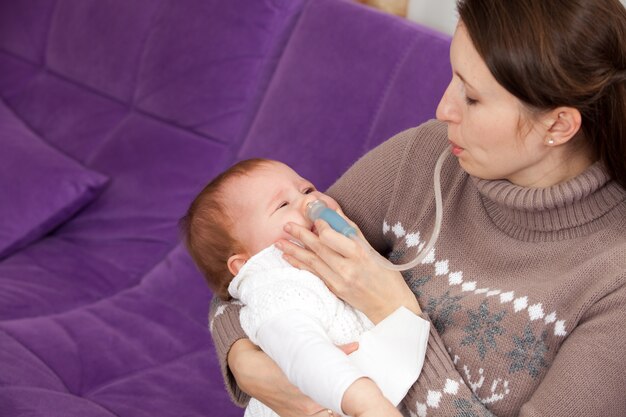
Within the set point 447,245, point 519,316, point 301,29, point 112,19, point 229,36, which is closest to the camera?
point 519,316

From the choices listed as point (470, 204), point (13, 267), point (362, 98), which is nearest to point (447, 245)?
point (470, 204)

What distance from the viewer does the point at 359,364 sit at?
4.78 feet

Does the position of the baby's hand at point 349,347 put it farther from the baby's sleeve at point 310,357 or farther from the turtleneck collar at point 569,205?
the turtleneck collar at point 569,205

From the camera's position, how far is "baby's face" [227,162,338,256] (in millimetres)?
1634

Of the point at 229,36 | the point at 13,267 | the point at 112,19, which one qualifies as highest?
the point at 229,36

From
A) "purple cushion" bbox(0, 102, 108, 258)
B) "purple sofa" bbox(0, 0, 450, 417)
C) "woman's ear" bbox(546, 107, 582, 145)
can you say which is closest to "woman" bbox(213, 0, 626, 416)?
"woman's ear" bbox(546, 107, 582, 145)

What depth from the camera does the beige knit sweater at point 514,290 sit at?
4.33ft

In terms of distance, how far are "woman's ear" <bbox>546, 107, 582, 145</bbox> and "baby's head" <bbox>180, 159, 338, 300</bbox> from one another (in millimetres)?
443

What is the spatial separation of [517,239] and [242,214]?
492 millimetres

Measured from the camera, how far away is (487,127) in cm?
142

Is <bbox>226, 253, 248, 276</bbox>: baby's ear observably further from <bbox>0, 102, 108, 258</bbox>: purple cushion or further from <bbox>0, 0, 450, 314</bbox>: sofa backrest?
<bbox>0, 102, 108, 258</bbox>: purple cushion

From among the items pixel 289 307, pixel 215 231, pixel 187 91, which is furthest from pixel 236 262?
pixel 187 91

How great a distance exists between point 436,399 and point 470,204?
0.35 metres

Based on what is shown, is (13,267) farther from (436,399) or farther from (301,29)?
(436,399)
